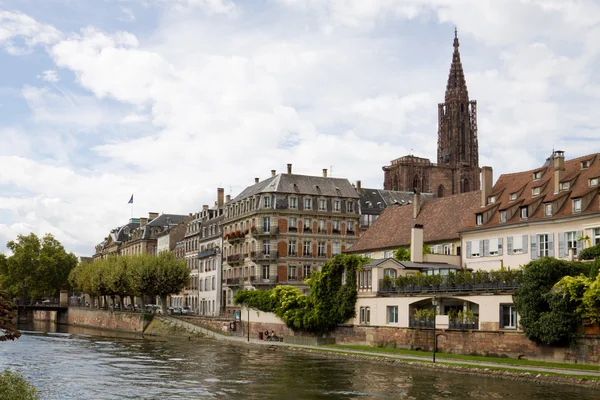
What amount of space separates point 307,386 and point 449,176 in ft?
421

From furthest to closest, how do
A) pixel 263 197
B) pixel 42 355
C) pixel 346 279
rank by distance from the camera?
1. pixel 263 197
2. pixel 346 279
3. pixel 42 355

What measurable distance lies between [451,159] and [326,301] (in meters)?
109

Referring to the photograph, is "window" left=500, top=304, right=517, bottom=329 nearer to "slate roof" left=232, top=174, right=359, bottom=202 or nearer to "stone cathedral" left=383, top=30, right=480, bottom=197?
"slate roof" left=232, top=174, right=359, bottom=202

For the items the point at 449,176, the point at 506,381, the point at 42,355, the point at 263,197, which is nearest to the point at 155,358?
the point at 42,355

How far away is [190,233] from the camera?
421ft

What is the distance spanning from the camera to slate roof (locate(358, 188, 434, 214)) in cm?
→ 11444

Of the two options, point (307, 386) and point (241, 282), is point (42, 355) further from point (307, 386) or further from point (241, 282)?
point (241, 282)

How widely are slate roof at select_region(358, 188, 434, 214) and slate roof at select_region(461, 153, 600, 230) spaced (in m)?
46.8

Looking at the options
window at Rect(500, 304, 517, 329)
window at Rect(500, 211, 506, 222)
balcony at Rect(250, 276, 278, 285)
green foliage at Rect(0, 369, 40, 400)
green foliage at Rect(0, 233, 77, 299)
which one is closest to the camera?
green foliage at Rect(0, 369, 40, 400)

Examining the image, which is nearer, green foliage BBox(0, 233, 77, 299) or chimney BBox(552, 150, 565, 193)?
chimney BBox(552, 150, 565, 193)

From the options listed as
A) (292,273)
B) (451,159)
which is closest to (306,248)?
(292,273)

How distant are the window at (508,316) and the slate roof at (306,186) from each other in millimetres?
48048

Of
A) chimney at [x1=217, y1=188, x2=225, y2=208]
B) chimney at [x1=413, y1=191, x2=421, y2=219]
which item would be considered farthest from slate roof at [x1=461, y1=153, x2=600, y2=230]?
chimney at [x1=217, y1=188, x2=225, y2=208]

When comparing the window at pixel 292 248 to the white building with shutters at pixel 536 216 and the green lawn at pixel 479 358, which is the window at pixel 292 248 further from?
the green lawn at pixel 479 358
